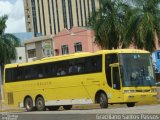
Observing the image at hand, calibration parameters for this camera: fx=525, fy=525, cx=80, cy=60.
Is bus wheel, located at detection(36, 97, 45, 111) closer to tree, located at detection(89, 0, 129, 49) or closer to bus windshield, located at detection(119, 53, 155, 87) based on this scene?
bus windshield, located at detection(119, 53, 155, 87)

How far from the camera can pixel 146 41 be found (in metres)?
42.6

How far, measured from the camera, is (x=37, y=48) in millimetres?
80812

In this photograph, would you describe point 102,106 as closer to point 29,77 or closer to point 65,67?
point 65,67

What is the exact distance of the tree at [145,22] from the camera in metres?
41.7

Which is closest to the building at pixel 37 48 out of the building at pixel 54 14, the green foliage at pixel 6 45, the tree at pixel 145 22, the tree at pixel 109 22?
the green foliage at pixel 6 45

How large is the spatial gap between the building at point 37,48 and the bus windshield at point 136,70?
48523mm

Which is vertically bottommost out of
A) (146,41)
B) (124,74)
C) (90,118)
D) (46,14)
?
(90,118)

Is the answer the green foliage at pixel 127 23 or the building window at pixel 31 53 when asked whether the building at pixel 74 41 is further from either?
the green foliage at pixel 127 23

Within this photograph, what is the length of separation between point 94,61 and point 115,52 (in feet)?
4.79

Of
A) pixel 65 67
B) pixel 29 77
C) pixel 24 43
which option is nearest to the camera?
pixel 65 67

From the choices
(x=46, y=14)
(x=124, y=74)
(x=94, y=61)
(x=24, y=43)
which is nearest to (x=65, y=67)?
(x=94, y=61)

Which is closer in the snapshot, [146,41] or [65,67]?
[65,67]

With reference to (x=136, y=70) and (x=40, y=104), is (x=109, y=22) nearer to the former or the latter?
(x=40, y=104)

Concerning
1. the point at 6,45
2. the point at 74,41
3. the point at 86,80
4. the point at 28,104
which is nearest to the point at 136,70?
the point at 86,80
